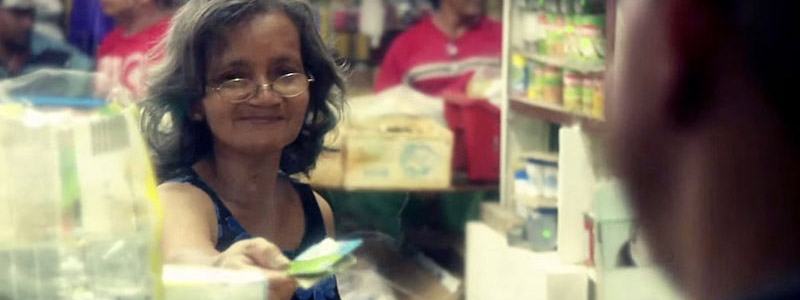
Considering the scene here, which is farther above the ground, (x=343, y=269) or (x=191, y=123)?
(x=191, y=123)

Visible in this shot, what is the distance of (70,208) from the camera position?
0.63m

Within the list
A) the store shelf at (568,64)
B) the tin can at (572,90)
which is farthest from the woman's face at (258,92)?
the tin can at (572,90)

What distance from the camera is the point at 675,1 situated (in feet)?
1.19

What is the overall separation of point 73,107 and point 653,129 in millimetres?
418

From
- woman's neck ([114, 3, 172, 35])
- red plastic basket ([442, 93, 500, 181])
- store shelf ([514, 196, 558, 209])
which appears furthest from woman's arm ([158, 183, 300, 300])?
store shelf ([514, 196, 558, 209])

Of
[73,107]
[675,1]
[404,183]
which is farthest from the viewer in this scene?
[404,183]

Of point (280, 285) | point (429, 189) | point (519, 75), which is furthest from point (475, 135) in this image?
point (280, 285)

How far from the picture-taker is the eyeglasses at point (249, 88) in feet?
2.26

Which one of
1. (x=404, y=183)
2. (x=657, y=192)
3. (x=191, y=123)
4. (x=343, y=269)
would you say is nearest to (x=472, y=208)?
(x=404, y=183)

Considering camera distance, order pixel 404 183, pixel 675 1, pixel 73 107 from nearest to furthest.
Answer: pixel 675 1 < pixel 73 107 < pixel 404 183

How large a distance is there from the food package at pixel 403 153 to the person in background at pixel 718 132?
1.47 feet

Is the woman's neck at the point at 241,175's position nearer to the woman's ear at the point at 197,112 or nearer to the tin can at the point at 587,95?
the woman's ear at the point at 197,112

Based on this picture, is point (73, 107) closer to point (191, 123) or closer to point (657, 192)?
point (191, 123)

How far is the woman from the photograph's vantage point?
680 millimetres
